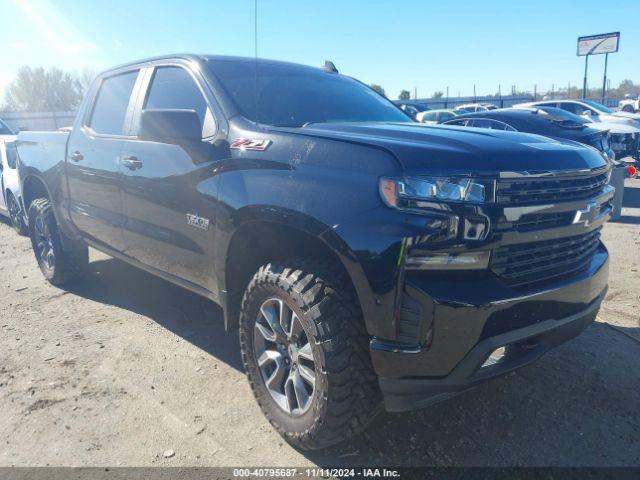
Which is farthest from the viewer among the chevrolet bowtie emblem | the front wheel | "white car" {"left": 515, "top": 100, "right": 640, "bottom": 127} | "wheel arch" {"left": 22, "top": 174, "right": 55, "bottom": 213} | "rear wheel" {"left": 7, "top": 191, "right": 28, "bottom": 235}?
"white car" {"left": 515, "top": 100, "right": 640, "bottom": 127}

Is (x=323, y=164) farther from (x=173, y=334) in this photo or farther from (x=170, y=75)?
(x=173, y=334)

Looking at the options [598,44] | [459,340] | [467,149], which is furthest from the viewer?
[598,44]

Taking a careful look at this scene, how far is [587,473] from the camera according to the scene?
2.36 meters

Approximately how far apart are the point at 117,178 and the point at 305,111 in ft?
4.77

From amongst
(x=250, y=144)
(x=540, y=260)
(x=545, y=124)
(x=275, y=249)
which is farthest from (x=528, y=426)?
(x=545, y=124)

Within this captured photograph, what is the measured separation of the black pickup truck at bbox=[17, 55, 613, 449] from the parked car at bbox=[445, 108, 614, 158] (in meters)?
5.55

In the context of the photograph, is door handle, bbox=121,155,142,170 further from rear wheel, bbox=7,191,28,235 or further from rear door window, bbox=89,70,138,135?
rear wheel, bbox=7,191,28,235

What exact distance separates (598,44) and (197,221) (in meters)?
45.3

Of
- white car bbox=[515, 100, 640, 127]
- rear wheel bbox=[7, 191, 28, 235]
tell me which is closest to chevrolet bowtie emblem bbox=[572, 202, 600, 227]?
rear wheel bbox=[7, 191, 28, 235]

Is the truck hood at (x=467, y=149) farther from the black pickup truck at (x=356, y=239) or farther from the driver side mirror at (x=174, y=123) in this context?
the driver side mirror at (x=174, y=123)

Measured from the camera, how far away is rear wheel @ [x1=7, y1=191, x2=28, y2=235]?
306 inches

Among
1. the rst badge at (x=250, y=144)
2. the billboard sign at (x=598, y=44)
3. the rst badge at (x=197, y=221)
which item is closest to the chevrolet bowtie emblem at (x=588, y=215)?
the rst badge at (x=250, y=144)

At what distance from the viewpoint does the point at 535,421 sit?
109 inches

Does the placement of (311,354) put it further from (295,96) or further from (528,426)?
(295,96)
